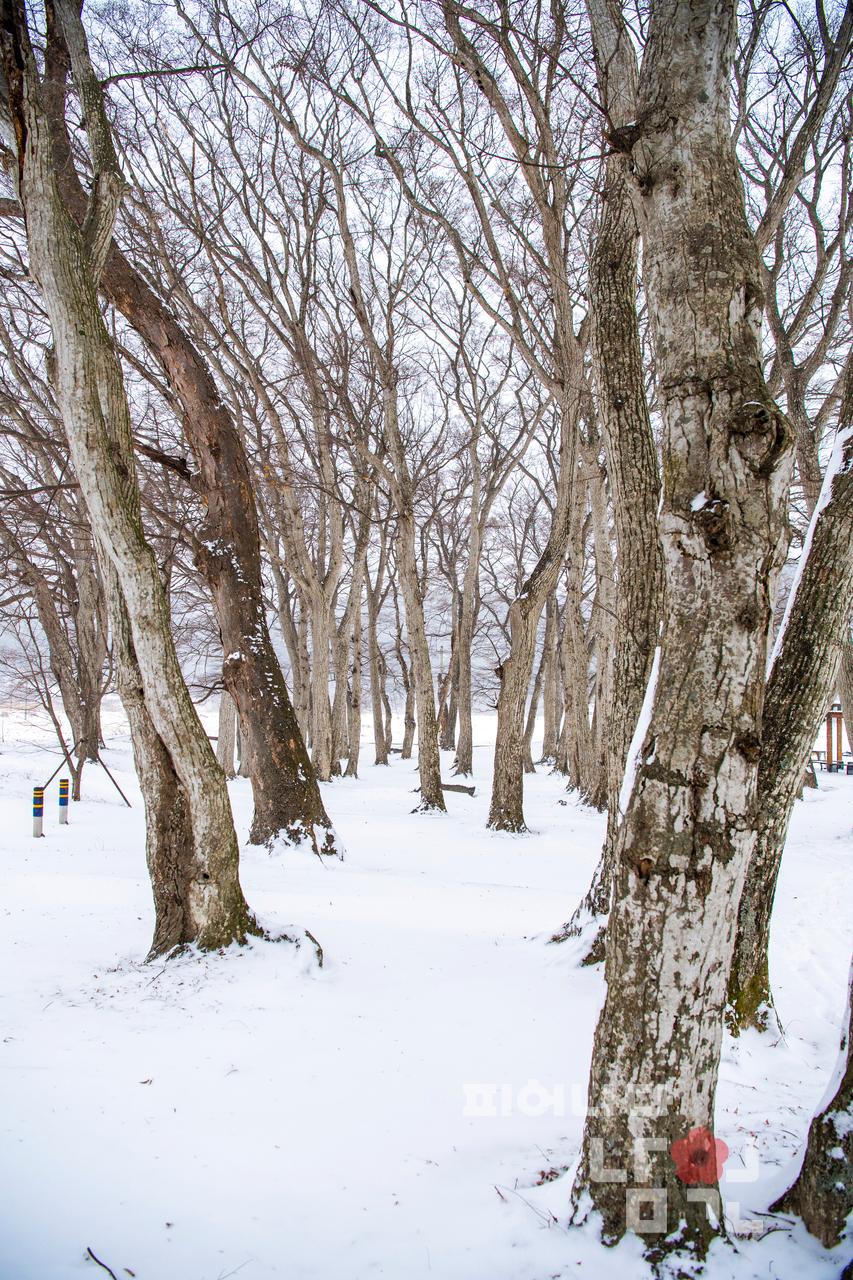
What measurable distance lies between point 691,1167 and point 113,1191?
185cm

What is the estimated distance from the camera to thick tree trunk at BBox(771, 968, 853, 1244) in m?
1.94

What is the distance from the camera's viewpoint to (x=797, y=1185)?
209cm

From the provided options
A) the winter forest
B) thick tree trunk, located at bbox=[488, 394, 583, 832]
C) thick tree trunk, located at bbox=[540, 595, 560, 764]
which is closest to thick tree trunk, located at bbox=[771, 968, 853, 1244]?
the winter forest

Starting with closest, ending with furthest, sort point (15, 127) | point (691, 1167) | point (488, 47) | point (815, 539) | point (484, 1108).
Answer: point (691, 1167)
point (484, 1108)
point (815, 539)
point (15, 127)
point (488, 47)

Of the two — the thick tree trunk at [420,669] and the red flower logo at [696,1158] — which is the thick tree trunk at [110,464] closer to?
the red flower logo at [696,1158]

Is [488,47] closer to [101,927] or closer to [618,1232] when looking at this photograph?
[101,927]

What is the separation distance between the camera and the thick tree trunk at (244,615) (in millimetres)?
7645

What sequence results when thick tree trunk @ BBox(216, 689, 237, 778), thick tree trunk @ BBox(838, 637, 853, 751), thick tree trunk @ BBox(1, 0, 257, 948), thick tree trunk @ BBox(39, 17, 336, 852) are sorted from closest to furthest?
thick tree trunk @ BBox(1, 0, 257, 948) < thick tree trunk @ BBox(39, 17, 336, 852) < thick tree trunk @ BBox(838, 637, 853, 751) < thick tree trunk @ BBox(216, 689, 237, 778)

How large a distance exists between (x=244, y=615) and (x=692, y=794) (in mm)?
6379

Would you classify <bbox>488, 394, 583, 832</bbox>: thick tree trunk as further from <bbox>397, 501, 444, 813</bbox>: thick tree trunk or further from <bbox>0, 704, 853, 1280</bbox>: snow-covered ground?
<bbox>0, 704, 853, 1280</bbox>: snow-covered ground

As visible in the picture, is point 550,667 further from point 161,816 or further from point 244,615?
point 161,816

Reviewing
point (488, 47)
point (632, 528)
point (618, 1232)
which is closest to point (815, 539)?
point (632, 528)

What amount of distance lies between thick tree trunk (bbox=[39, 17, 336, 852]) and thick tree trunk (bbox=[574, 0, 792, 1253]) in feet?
19.4

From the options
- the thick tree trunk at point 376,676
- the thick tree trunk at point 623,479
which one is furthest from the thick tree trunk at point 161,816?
the thick tree trunk at point 376,676
